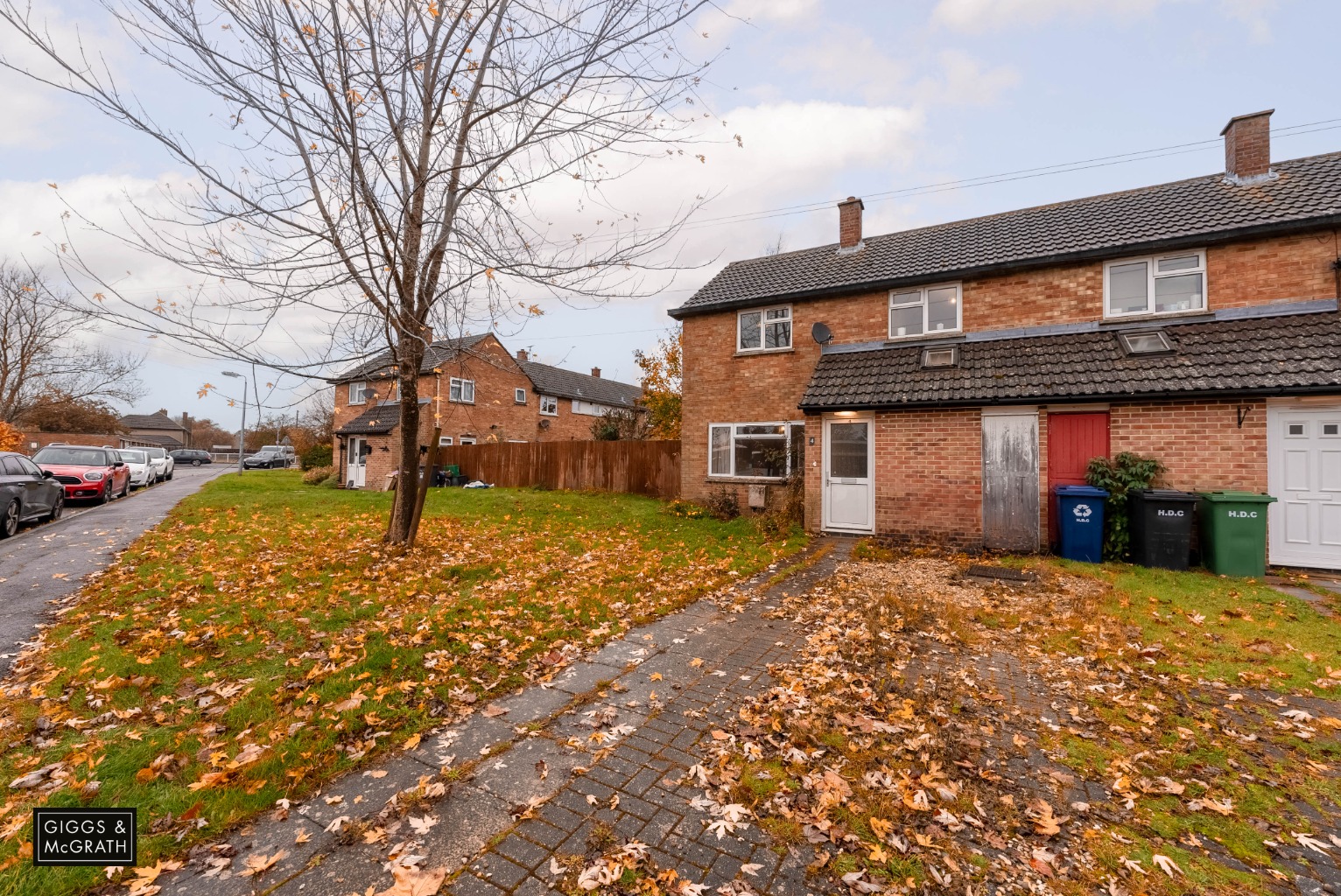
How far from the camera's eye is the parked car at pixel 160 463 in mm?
25403

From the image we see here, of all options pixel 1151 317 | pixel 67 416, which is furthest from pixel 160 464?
pixel 1151 317

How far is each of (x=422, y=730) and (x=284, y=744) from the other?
747 millimetres

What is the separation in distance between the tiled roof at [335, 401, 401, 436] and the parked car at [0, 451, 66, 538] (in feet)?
35.5

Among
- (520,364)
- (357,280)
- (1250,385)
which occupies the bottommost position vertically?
(1250,385)

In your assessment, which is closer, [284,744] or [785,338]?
[284,744]

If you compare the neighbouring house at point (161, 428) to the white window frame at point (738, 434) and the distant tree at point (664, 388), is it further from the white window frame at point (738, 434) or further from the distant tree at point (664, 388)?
the white window frame at point (738, 434)

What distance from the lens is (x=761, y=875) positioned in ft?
7.78

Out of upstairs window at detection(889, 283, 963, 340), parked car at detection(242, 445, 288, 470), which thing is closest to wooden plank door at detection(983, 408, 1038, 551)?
upstairs window at detection(889, 283, 963, 340)

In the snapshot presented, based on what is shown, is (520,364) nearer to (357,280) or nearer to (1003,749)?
(357,280)

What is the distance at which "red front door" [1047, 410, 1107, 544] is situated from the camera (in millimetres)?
9414

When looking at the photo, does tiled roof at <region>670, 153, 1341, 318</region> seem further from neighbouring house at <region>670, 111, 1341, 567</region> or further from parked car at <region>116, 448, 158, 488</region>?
parked car at <region>116, 448, 158, 488</region>

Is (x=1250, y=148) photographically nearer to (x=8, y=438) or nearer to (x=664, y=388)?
(x=664, y=388)

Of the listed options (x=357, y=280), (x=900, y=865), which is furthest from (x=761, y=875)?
(x=357, y=280)

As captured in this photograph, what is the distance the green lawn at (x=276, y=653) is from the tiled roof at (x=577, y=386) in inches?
859
